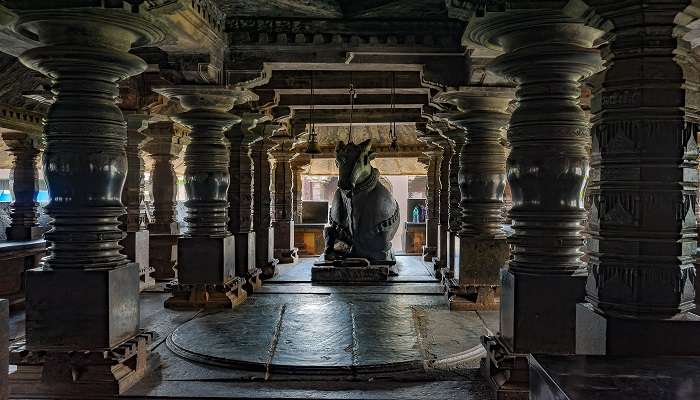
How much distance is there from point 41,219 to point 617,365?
46.3ft

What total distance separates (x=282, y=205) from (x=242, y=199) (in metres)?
3.79

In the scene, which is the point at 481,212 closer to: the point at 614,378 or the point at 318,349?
the point at 318,349

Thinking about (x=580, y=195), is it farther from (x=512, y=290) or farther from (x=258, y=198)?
(x=258, y=198)

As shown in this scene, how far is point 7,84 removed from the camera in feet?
25.3

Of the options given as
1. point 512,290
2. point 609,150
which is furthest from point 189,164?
point 609,150

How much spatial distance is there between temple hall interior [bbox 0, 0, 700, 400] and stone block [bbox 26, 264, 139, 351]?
0.05ft

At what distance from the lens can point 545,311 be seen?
11.5ft

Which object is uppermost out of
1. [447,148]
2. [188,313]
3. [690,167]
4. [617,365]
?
[447,148]

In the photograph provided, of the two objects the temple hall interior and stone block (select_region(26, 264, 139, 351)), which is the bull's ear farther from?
stone block (select_region(26, 264, 139, 351))

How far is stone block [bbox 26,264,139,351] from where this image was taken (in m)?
3.64

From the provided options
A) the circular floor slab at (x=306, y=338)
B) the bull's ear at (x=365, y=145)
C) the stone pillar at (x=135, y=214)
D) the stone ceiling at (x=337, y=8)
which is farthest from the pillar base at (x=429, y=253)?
the stone ceiling at (x=337, y=8)

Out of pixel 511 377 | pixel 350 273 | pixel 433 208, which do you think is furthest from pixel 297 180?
pixel 511 377

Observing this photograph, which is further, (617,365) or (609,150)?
(609,150)

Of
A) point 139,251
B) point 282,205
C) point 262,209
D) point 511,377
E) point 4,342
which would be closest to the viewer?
point 4,342
